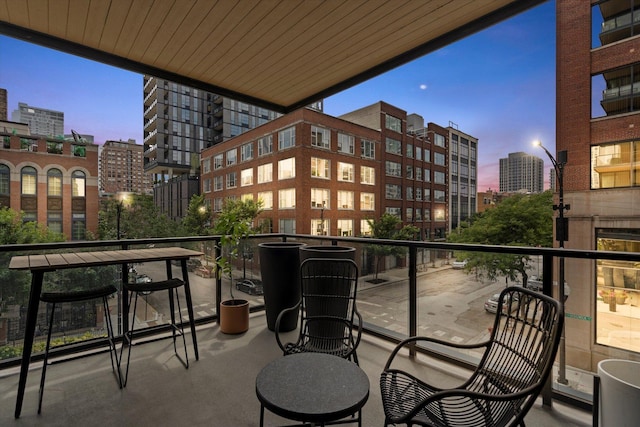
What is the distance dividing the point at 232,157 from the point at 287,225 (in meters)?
10.0

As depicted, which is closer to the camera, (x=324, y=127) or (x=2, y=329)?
(x=2, y=329)

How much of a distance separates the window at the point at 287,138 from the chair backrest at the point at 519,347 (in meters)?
20.6

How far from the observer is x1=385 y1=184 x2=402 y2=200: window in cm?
2710

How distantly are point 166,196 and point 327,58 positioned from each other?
4338 centimetres

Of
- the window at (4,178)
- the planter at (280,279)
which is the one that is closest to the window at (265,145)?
the window at (4,178)

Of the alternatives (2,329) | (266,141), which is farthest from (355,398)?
(266,141)

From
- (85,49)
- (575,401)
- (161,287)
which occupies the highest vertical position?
(85,49)

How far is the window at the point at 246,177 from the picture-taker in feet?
83.5

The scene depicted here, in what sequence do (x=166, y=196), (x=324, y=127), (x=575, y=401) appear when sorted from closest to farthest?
(x=575, y=401)
(x=324, y=127)
(x=166, y=196)

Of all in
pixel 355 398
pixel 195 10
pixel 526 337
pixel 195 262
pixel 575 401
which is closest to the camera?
pixel 355 398

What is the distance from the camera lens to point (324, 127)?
865 inches

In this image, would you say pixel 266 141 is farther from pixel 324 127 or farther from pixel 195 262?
pixel 195 262

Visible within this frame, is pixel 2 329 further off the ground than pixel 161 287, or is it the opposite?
pixel 161 287

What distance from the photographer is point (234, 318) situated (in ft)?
11.6
